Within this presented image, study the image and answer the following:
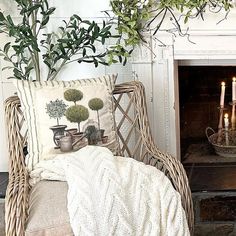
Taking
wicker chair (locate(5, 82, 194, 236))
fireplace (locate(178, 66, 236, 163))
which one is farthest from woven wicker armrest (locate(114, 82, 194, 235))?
fireplace (locate(178, 66, 236, 163))

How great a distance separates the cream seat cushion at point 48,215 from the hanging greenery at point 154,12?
960 millimetres

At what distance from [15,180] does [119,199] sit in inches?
19.1

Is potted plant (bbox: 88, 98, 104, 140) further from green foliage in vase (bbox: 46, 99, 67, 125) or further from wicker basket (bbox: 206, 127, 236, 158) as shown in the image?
wicker basket (bbox: 206, 127, 236, 158)

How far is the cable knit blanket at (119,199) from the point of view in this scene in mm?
1607

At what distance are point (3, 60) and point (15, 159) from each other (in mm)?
819

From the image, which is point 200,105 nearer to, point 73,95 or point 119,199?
point 73,95

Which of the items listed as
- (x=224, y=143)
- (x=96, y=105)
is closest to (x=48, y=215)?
(x=96, y=105)

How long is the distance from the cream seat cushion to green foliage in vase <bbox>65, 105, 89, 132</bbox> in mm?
368

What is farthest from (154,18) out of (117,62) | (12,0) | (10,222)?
(10,222)

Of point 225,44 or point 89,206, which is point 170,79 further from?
point 89,206

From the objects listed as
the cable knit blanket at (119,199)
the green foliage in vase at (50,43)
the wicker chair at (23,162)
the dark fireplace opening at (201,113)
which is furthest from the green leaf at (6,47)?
the dark fireplace opening at (201,113)

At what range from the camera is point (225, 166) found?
2725 mm

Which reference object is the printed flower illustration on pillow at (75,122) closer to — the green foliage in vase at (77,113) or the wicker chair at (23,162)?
the green foliage in vase at (77,113)

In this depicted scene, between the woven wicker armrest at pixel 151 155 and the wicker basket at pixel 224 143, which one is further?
the wicker basket at pixel 224 143
